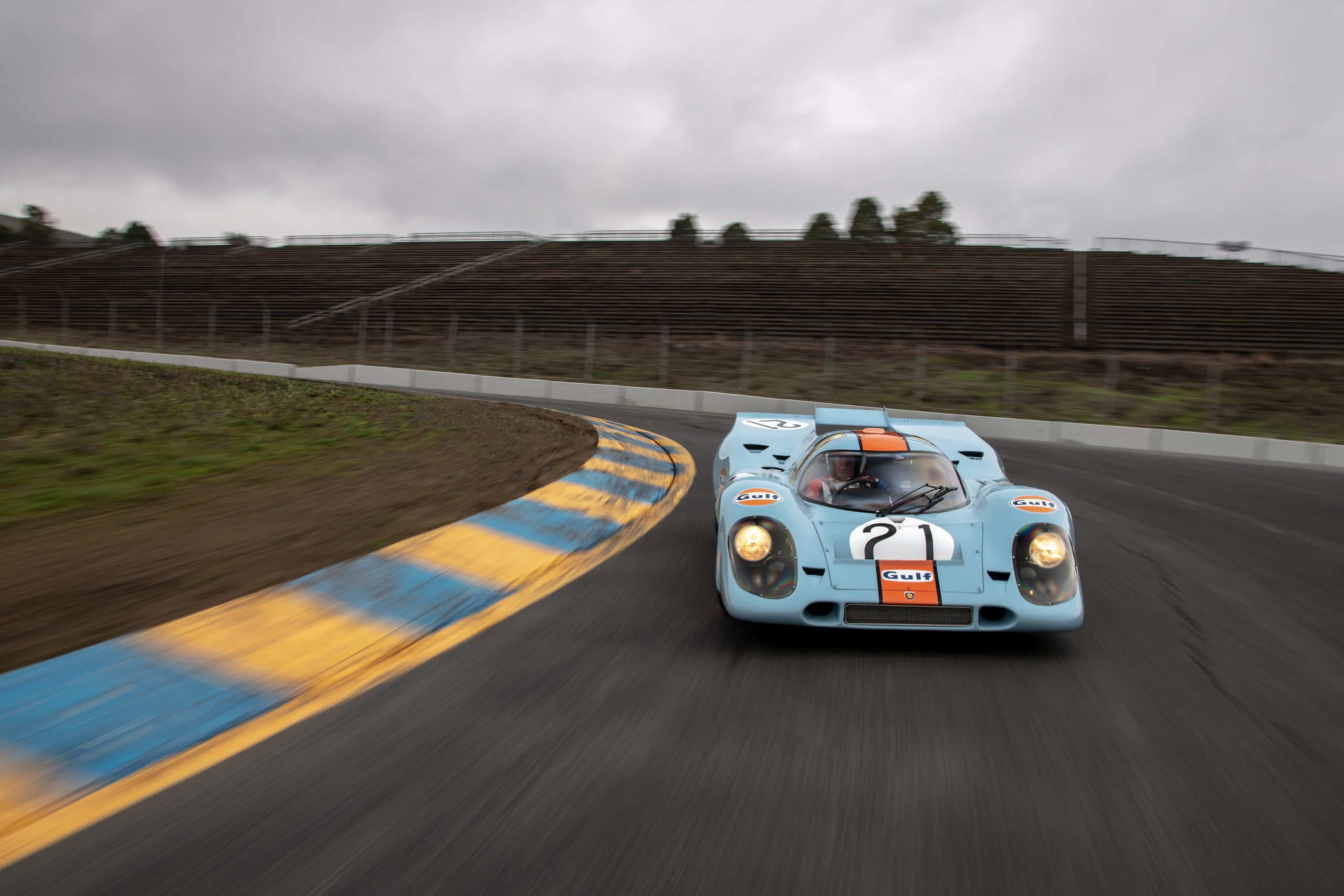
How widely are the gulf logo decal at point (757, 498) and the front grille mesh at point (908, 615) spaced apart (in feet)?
2.11

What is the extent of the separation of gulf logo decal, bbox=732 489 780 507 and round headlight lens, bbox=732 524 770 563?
16 centimetres

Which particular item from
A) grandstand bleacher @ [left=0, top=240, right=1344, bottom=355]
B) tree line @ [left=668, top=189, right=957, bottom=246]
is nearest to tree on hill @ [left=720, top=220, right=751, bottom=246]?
grandstand bleacher @ [left=0, top=240, right=1344, bottom=355]

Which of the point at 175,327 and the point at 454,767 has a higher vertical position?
the point at 175,327

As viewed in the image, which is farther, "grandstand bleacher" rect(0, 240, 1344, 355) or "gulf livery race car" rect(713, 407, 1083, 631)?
"grandstand bleacher" rect(0, 240, 1344, 355)

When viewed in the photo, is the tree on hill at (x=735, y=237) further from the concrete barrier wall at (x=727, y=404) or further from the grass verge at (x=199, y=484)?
the grass verge at (x=199, y=484)

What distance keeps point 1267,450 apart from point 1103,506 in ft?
32.3

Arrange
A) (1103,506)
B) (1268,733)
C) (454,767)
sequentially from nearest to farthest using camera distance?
(454,767)
(1268,733)
(1103,506)

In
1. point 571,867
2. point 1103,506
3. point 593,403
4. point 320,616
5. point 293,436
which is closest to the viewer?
point 571,867

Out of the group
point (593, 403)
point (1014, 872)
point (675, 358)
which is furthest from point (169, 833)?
point (675, 358)

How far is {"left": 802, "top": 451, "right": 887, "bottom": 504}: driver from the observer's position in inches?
182

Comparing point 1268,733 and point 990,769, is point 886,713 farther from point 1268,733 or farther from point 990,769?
point 1268,733

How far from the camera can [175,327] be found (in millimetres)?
34750

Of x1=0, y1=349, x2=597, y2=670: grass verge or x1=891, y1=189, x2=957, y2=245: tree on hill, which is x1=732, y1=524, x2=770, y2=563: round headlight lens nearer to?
x1=0, y1=349, x2=597, y2=670: grass verge

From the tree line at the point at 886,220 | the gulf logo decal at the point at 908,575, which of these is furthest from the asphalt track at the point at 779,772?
the tree line at the point at 886,220
